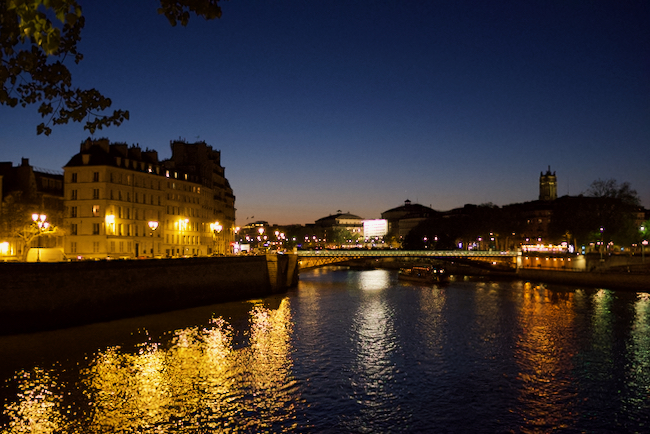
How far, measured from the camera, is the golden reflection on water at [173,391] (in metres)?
21.4

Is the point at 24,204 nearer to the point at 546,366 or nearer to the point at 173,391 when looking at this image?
the point at 173,391

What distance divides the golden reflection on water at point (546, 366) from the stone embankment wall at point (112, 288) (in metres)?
29.9

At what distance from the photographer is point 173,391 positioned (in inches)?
1004

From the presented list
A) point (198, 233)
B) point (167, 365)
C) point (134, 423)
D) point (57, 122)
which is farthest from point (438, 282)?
point (57, 122)

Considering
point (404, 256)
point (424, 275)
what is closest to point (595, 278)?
point (424, 275)

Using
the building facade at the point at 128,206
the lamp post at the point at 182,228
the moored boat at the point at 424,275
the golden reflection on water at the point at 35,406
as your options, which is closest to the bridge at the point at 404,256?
the moored boat at the point at 424,275

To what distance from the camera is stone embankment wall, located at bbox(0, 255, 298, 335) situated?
3738 centimetres

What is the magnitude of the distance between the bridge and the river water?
36.4m

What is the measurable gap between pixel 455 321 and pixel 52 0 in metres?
42.9

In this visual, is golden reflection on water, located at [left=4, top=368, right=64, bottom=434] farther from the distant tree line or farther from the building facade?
the distant tree line

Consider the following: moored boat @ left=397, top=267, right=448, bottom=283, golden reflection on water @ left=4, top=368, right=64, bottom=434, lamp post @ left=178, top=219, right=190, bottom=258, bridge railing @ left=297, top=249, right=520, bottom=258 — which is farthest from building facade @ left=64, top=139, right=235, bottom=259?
A: moored boat @ left=397, top=267, right=448, bottom=283

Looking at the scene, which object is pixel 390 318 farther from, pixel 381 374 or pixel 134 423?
pixel 134 423

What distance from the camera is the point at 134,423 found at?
841 inches

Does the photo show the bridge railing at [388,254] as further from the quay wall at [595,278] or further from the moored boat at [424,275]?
the quay wall at [595,278]
